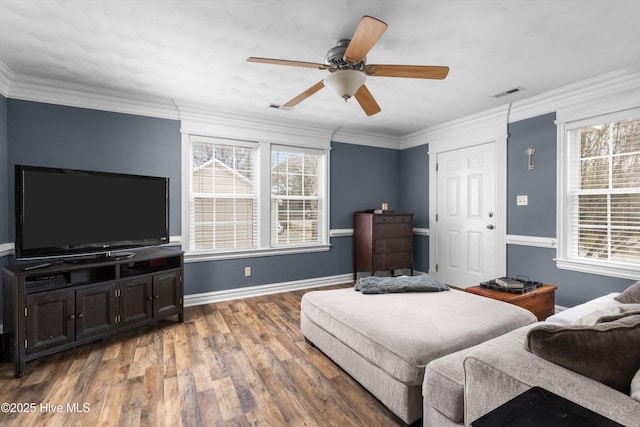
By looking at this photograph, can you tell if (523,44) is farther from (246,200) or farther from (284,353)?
(246,200)

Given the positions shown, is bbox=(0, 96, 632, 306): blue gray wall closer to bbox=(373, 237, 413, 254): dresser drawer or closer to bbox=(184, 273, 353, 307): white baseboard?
bbox=(184, 273, 353, 307): white baseboard

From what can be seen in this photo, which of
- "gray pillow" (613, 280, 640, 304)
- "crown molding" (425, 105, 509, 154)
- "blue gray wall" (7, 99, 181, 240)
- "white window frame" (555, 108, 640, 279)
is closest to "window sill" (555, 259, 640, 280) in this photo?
"white window frame" (555, 108, 640, 279)

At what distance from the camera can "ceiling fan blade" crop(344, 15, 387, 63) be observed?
171 centimetres

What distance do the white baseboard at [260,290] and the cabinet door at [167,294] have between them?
635 mm

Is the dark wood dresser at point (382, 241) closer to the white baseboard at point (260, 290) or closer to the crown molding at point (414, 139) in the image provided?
the white baseboard at point (260, 290)

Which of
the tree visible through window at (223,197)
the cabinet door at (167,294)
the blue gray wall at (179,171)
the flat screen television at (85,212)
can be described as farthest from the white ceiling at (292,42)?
the cabinet door at (167,294)

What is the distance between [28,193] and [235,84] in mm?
1971

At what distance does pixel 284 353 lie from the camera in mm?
2580

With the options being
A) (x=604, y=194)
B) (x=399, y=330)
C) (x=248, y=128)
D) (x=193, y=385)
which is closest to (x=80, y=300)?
(x=193, y=385)

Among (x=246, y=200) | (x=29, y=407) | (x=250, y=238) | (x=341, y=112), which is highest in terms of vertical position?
(x=341, y=112)

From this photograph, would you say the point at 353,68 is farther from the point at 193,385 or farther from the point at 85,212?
the point at 85,212

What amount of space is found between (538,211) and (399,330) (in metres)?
2.87

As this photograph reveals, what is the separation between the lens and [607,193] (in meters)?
3.18

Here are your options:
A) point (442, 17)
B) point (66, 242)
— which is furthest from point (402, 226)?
point (66, 242)
